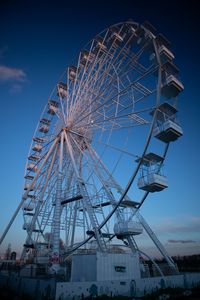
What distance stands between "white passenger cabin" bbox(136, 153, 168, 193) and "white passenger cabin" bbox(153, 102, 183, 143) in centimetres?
134

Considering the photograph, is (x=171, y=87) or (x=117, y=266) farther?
(x=171, y=87)

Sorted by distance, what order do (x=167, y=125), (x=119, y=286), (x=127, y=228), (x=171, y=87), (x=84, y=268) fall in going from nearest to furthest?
1. (x=119, y=286)
2. (x=84, y=268)
3. (x=167, y=125)
4. (x=171, y=87)
5. (x=127, y=228)

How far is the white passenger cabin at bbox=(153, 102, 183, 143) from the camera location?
14662 millimetres

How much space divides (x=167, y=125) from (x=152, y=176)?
10.4ft

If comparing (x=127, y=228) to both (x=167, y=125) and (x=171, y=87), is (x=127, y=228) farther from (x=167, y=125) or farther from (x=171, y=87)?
(x=171, y=87)

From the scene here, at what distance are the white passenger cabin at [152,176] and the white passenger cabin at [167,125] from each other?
4.38 feet

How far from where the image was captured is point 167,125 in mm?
14633

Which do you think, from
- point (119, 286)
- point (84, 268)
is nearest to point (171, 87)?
point (119, 286)

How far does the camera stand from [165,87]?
1568 cm

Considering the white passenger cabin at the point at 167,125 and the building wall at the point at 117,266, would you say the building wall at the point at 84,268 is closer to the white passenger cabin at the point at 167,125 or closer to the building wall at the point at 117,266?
the building wall at the point at 117,266

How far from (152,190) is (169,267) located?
197 inches

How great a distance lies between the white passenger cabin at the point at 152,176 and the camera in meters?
A: 15.0

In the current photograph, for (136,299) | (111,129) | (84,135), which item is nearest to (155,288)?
(136,299)

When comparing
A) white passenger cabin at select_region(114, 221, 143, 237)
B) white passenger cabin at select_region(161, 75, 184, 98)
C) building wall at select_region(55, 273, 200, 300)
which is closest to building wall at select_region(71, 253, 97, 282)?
building wall at select_region(55, 273, 200, 300)
